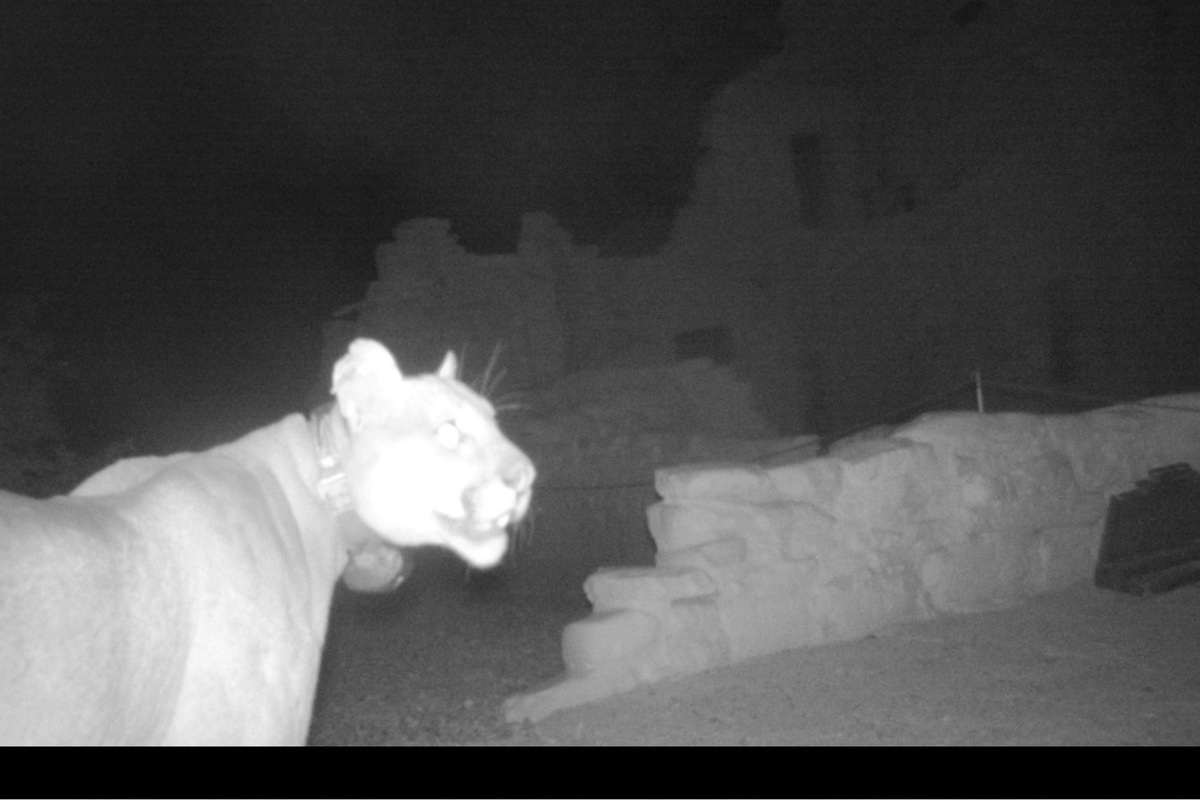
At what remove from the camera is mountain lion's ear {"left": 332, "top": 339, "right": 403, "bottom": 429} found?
195 cm

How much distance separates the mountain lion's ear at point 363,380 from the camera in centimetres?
195

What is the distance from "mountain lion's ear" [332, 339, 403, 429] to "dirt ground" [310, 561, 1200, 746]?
9.95 ft

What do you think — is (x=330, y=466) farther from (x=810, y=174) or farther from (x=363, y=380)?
(x=810, y=174)

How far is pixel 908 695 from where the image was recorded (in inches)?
182

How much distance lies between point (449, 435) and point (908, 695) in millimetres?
3737

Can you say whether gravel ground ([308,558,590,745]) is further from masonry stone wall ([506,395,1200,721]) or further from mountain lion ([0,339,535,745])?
mountain lion ([0,339,535,745])

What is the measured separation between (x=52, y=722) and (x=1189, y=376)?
587 inches

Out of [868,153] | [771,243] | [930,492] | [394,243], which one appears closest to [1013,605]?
[930,492]

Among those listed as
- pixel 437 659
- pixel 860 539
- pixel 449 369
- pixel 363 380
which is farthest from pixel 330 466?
pixel 437 659

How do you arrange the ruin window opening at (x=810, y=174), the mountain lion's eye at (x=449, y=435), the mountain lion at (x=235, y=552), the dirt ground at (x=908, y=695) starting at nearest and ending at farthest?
1. the mountain lion at (x=235, y=552)
2. the mountain lion's eye at (x=449, y=435)
3. the dirt ground at (x=908, y=695)
4. the ruin window opening at (x=810, y=174)

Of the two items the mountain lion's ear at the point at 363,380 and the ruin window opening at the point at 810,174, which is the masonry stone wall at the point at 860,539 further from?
the ruin window opening at the point at 810,174

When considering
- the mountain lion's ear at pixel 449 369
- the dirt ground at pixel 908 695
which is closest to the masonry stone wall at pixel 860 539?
the dirt ground at pixel 908 695

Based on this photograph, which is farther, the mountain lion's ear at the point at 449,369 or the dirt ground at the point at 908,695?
the dirt ground at the point at 908,695

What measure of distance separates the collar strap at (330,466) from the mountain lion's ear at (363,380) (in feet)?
0.33
